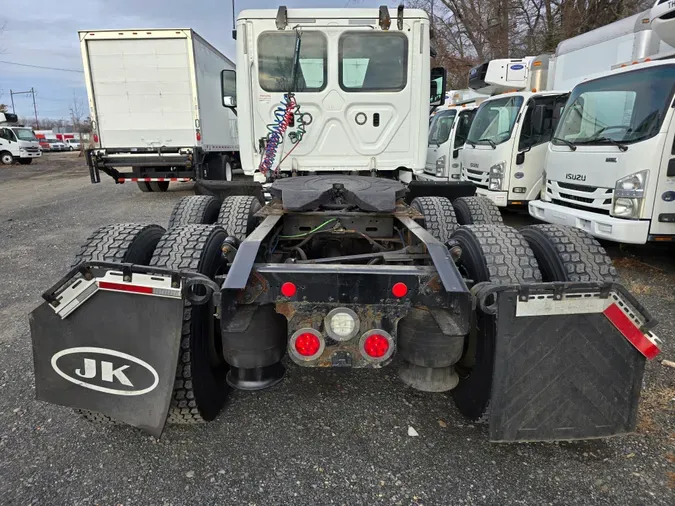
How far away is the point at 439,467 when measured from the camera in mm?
2320

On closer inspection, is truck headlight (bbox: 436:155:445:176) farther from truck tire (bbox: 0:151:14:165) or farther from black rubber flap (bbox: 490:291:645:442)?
truck tire (bbox: 0:151:14:165)

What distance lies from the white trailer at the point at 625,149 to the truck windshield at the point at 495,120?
1.69 metres

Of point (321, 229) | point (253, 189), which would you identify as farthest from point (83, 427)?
point (253, 189)

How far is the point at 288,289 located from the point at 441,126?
1126 centimetres

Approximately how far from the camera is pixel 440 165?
38.8 feet

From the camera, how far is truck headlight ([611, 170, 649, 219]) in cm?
500

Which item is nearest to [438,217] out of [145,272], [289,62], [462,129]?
[289,62]

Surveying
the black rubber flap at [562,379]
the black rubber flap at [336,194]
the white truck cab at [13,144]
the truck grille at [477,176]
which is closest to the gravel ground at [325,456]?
the black rubber flap at [562,379]

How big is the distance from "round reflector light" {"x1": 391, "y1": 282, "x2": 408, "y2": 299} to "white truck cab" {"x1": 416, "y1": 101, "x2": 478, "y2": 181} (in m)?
8.42

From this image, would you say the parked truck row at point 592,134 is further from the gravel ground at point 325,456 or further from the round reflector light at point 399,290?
the round reflector light at point 399,290

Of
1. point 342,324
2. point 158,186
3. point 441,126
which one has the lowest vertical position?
point 158,186

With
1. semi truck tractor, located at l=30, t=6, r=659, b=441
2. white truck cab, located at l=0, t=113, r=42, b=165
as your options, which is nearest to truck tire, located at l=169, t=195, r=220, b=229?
semi truck tractor, located at l=30, t=6, r=659, b=441

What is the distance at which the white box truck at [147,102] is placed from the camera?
34.7 ft

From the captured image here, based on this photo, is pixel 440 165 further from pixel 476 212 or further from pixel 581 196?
pixel 476 212
